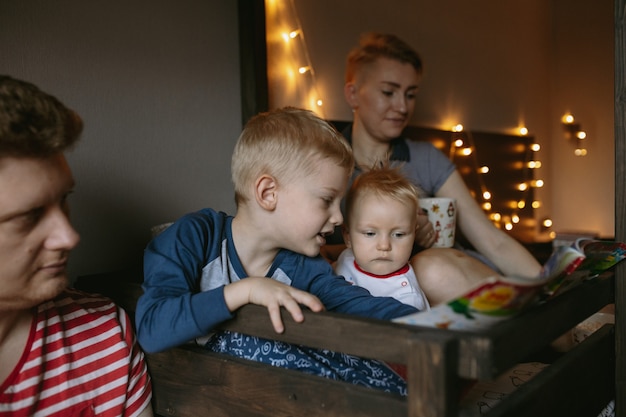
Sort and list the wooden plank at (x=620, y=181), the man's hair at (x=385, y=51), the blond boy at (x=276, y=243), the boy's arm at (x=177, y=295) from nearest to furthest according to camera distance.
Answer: the boy's arm at (x=177, y=295) < the blond boy at (x=276, y=243) < the wooden plank at (x=620, y=181) < the man's hair at (x=385, y=51)

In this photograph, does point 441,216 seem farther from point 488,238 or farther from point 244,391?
point 244,391

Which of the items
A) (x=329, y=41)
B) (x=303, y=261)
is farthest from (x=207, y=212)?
(x=329, y=41)

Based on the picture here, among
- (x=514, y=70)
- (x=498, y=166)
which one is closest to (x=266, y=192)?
(x=498, y=166)

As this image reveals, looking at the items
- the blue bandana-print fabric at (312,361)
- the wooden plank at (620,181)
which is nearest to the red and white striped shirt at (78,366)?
the blue bandana-print fabric at (312,361)

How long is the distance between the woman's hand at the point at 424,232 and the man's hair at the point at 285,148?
0.43 m

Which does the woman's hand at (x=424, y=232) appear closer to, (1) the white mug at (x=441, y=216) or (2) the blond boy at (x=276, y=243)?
(1) the white mug at (x=441, y=216)

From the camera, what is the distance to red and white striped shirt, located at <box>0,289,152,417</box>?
0.99m

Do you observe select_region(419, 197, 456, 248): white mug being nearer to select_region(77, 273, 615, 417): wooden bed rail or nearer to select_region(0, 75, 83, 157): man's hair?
select_region(77, 273, 615, 417): wooden bed rail

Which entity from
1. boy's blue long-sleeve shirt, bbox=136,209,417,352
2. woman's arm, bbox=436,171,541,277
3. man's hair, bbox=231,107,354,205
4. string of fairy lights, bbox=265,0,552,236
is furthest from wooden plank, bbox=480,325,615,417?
string of fairy lights, bbox=265,0,552,236

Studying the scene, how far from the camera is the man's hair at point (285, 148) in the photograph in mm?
1176

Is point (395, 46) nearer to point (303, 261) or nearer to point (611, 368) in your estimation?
point (303, 261)

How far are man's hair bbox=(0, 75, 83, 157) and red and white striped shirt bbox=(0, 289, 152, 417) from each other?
326 millimetres

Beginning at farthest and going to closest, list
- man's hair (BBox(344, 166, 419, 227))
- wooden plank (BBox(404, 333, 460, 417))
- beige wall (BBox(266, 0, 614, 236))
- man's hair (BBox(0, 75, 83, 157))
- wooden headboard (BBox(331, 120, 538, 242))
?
wooden headboard (BBox(331, 120, 538, 242)) < beige wall (BBox(266, 0, 614, 236)) < man's hair (BBox(344, 166, 419, 227)) < man's hair (BBox(0, 75, 83, 157)) < wooden plank (BBox(404, 333, 460, 417))

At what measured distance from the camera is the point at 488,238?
1.80 m
